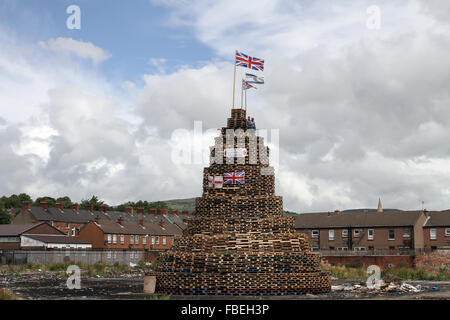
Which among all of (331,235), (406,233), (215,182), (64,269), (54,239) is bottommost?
(64,269)

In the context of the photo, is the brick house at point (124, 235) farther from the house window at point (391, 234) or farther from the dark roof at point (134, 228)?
the house window at point (391, 234)

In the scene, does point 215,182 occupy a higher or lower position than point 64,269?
higher

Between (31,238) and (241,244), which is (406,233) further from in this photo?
(31,238)

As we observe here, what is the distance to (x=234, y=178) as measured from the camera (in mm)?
31031

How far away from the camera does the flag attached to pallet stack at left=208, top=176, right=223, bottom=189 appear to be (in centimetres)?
3116

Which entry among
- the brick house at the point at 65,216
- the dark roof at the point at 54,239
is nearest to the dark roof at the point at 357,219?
the brick house at the point at 65,216

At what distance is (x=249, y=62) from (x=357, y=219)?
41.1 metres

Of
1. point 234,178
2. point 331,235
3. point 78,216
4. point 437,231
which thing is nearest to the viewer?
point 234,178

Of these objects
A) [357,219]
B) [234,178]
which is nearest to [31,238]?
[357,219]

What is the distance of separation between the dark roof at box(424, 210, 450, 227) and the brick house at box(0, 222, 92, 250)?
45.7 m

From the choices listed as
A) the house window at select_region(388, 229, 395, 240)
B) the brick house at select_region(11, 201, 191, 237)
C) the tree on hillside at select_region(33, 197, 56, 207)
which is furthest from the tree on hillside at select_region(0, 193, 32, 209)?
the house window at select_region(388, 229, 395, 240)

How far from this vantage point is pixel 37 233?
68438mm
